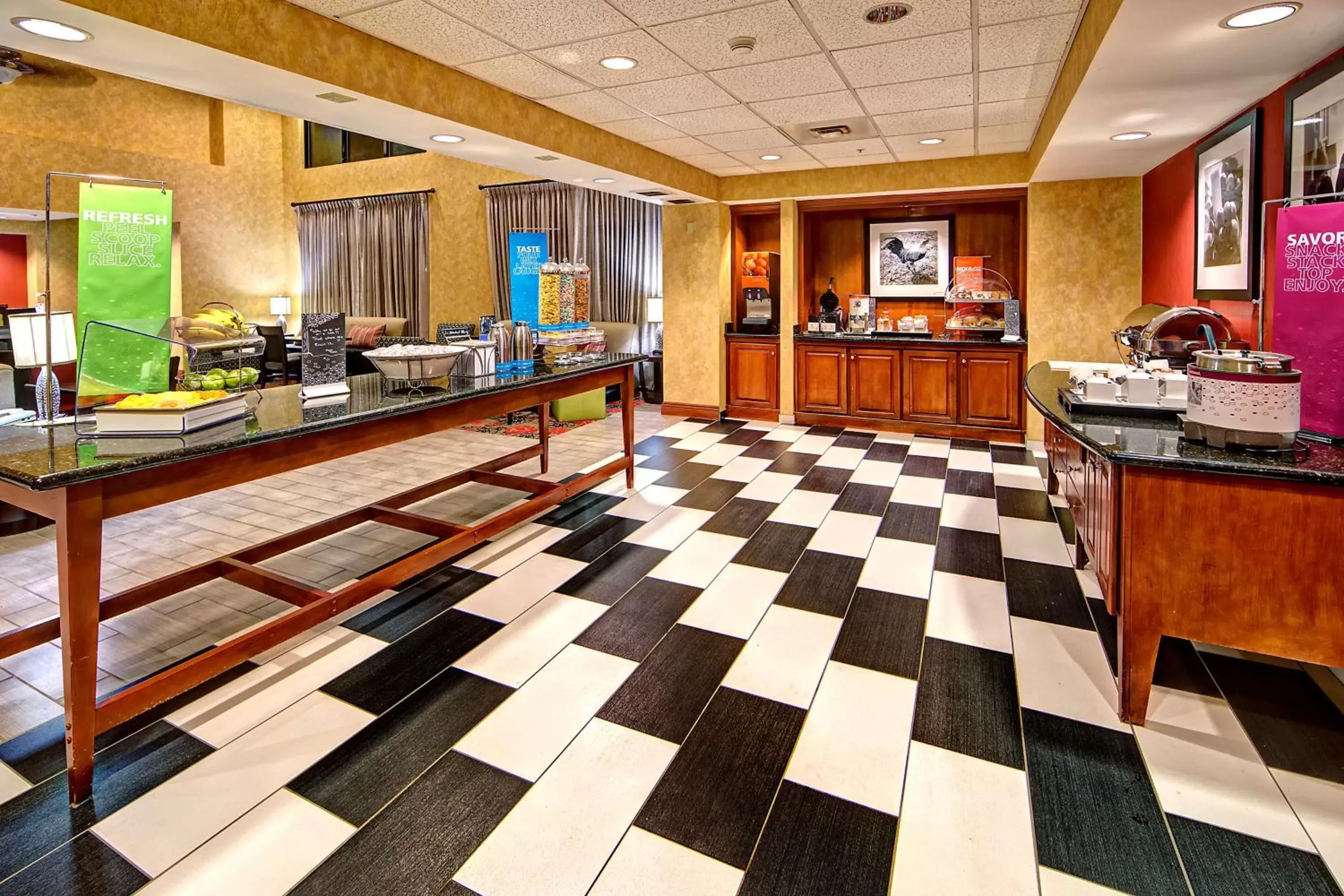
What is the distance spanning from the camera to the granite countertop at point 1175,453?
188 cm

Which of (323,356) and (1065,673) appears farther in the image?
(323,356)

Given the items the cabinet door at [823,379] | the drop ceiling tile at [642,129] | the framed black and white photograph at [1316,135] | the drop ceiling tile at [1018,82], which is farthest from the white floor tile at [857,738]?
the cabinet door at [823,379]

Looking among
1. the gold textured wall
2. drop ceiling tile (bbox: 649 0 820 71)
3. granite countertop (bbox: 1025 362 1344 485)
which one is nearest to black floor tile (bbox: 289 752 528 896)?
granite countertop (bbox: 1025 362 1344 485)

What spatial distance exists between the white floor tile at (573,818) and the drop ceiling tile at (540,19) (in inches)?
112

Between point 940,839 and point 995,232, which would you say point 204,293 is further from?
point 940,839

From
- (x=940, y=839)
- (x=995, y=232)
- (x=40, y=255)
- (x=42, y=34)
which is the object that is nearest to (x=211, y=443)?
(x=42, y=34)

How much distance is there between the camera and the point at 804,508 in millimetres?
4508

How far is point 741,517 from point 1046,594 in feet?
5.63

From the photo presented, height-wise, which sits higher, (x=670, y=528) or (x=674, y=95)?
(x=674, y=95)

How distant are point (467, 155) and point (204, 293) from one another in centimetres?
838

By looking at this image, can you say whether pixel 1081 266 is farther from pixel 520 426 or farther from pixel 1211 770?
pixel 520 426

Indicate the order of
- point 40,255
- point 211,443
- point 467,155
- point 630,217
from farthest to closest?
point 40,255 → point 630,217 → point 467,155 → point 211,443

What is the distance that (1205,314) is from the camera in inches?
126

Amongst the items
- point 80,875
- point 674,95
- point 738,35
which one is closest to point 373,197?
point 674,95
